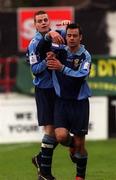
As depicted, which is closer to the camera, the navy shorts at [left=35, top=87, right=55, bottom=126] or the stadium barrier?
the navy shorts at [left=35, top=87, right=55, bottom=126]

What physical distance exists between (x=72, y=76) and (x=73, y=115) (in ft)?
1.70

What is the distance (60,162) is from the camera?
1421 cm

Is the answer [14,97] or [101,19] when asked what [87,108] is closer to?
[14,97]

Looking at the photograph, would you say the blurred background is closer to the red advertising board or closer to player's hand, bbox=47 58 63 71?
the red advertising board

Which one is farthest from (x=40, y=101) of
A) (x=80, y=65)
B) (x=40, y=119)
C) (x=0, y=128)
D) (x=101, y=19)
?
(x=101, y=19)

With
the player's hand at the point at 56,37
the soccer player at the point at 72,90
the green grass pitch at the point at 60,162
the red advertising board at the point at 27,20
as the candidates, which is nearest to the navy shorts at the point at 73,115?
the soccer player at the point at 72,90

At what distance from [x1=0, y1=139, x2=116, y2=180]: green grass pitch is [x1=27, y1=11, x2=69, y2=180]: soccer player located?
835 millimetres

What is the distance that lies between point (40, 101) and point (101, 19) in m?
10.7

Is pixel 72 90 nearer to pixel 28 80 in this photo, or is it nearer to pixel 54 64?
pixel 54 64

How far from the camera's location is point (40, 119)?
11297 millimetres

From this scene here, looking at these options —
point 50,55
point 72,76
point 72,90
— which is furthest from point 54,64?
point 72,90

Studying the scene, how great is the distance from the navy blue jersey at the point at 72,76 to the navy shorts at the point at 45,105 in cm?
53

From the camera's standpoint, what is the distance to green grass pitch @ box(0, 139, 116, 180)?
484 inches

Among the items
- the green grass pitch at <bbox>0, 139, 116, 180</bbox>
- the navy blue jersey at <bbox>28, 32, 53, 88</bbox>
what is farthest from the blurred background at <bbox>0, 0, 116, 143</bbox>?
the navy blue jersey at <bbox>28, 32, 53, 88</bbox>
